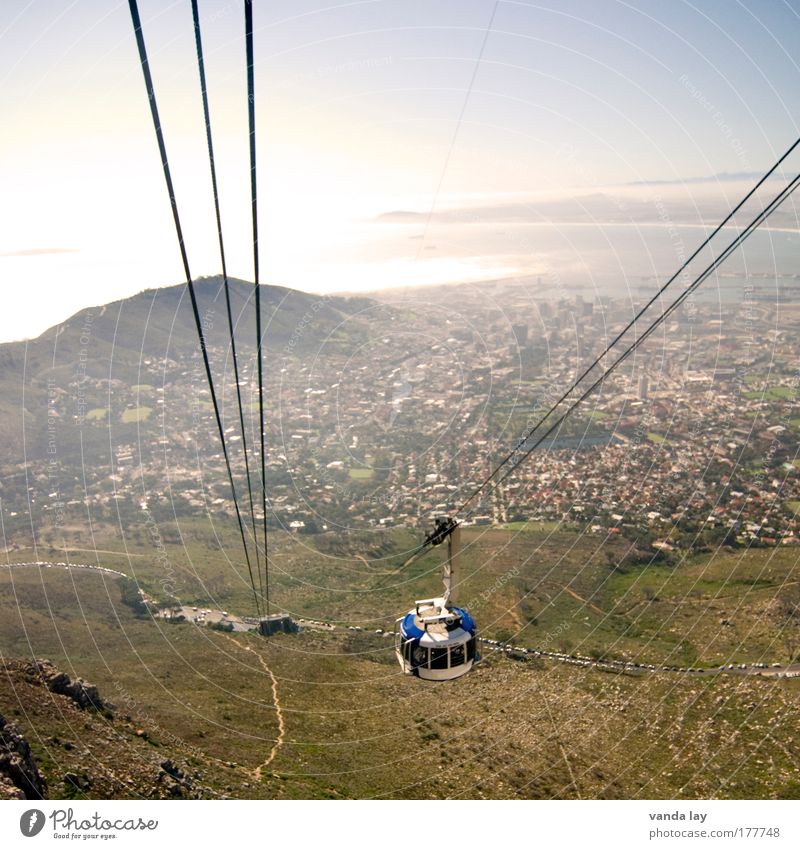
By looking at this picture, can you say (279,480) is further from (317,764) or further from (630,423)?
(317,764)

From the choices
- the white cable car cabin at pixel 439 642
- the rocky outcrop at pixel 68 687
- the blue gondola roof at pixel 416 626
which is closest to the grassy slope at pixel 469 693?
the rocky outcrop at pixel 68 687

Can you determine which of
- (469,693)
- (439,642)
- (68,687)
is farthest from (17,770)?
(469,693)

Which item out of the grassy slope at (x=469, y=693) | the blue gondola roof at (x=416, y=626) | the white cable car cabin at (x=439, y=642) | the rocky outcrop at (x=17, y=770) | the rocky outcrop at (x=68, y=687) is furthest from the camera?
the rocky outcrop at (x=68, y=687)

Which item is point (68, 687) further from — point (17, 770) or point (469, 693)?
point (469, 693)

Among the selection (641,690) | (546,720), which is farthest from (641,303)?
(546,720)

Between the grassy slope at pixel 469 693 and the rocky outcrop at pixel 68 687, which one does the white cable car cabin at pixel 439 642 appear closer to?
the grassy slope at pixel 469 693

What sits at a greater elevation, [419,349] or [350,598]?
[419,349]
